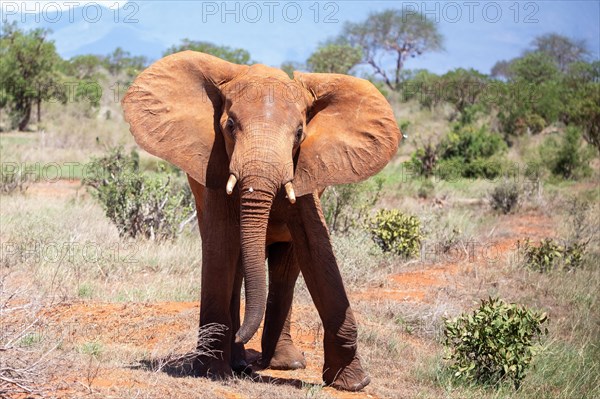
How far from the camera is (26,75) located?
2631 centimetres

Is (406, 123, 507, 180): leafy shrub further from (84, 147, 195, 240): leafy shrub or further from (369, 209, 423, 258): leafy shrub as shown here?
(84, 147, 195, 240): leafy shrub

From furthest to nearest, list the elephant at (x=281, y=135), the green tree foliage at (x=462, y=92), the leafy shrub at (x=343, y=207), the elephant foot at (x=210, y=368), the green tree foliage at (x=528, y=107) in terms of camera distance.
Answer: the green tree foliage at (x=462, y=92) → the green tree foliage at (x=528, y=107) → the leafy shrub at (x=343, y=207) → the elephant foot at (x=210, y=368) → the elephant at (x=281, y=135)

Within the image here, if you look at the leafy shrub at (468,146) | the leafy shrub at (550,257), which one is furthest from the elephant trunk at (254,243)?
the leafy shrub at (468,146)

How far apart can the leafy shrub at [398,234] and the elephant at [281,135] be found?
5287mm

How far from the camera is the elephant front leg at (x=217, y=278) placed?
604 centimetres

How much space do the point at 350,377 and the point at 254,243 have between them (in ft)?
4.68

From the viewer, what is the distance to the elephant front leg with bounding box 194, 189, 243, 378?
6035 millimetres

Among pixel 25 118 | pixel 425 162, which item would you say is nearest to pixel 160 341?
pixel 425 162

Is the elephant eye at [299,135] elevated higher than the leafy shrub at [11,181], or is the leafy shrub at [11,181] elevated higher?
the elephant eye at [299,135]

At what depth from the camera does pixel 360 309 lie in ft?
29.4

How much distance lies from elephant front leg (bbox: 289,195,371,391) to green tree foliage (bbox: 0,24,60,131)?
20951 mm

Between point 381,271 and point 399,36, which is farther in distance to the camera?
point 399,36

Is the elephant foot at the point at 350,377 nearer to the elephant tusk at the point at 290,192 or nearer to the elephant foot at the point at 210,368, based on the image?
the elephant foot at the point at 210,368

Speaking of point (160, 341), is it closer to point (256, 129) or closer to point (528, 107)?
point (256, 129)
